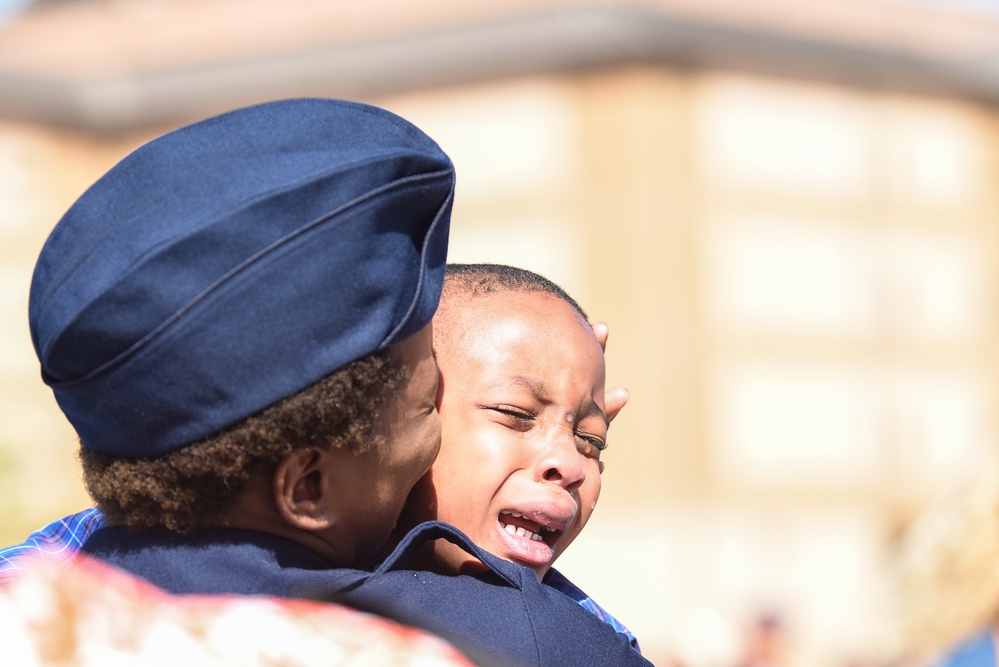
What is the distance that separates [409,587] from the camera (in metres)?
1.37

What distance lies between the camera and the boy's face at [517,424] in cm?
198

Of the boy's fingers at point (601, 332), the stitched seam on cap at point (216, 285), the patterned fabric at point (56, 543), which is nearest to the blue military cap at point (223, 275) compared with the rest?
the stitched seam on cap at point (216, 285)

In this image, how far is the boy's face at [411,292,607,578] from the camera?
198 cm

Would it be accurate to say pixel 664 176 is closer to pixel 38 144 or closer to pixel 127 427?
pixel 38 144

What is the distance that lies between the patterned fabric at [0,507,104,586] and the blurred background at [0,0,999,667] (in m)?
19.8

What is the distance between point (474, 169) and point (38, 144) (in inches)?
291

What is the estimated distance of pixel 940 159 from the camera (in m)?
25.5

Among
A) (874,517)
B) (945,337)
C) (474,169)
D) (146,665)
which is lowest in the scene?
(146,665)

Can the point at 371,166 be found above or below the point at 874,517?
below

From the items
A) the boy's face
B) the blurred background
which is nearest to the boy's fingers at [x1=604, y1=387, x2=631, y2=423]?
the boy's face

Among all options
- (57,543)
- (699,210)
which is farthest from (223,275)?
(699,210)

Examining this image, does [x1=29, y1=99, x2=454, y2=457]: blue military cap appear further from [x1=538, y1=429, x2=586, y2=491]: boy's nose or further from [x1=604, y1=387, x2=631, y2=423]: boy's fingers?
[x1=604, y1=387, x2=631, y2=423]: boy's fingers

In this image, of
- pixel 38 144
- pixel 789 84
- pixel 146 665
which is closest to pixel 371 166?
pixel 146 665

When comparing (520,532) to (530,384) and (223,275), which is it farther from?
(223,275)
